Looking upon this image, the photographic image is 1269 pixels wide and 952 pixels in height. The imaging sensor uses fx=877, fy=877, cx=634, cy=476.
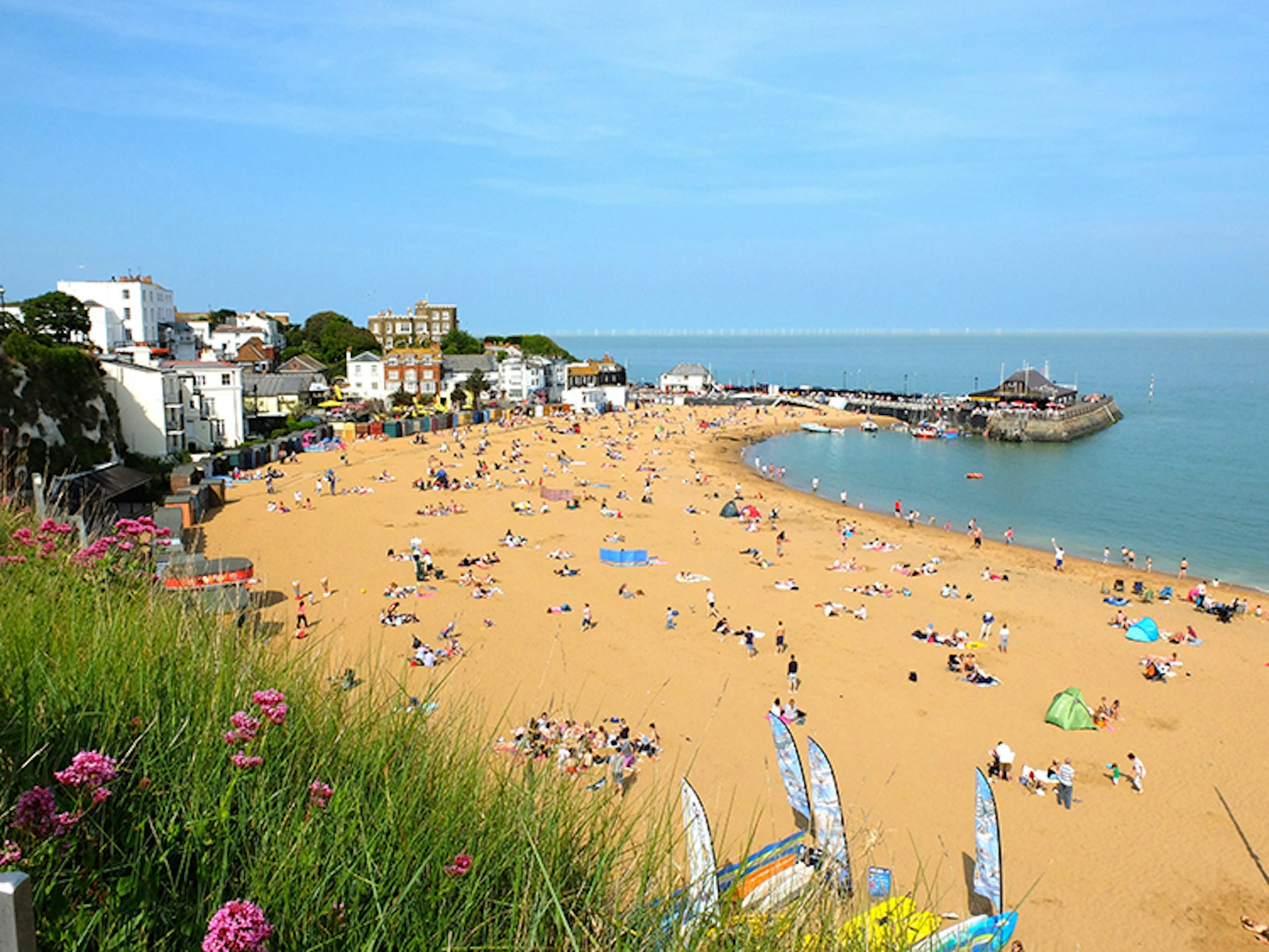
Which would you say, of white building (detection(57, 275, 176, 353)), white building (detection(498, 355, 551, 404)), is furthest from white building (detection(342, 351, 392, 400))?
white building (detection(57, 275, 176, 353))

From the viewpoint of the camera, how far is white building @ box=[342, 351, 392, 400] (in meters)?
66.8

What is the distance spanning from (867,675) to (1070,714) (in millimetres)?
3600

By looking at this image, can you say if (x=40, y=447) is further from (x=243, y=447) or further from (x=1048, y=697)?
(x=1048, y=697)

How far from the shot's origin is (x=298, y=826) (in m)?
3.00

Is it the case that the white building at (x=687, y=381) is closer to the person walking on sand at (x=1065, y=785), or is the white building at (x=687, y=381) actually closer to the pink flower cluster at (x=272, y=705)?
the person walking on sand at (x=1065, y=785)

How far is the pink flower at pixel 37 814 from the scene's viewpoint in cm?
241

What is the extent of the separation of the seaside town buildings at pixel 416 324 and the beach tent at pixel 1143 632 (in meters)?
89.0

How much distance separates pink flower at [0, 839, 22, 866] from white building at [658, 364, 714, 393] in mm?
95873

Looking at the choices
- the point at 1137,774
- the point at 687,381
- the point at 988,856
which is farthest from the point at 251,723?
the point at 687,381

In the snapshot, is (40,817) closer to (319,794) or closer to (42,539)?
(319,794)

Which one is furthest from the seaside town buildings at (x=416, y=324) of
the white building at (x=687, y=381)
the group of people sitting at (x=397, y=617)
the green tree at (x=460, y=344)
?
the group of people sitting at (x=397, y=617)

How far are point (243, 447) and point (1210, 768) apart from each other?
39215 millimetres

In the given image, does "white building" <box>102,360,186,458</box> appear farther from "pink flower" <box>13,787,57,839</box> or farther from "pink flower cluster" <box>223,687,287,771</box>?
"pink flower" <box>13,787,57,839</box>

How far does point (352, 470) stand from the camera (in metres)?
39.5
